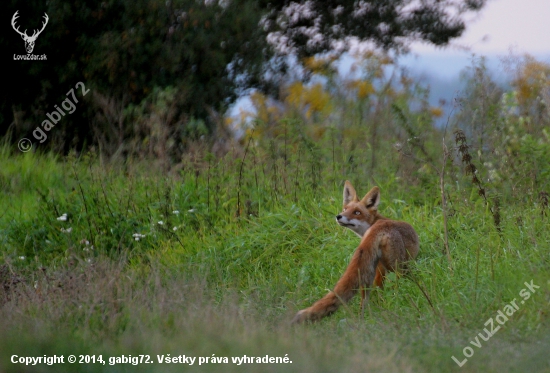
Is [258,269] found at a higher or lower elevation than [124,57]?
lower

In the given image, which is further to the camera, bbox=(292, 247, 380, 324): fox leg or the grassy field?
bbox=(292, 247, 380, 324): fox leg

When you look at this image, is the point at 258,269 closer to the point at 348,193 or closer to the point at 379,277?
the point at 348,193

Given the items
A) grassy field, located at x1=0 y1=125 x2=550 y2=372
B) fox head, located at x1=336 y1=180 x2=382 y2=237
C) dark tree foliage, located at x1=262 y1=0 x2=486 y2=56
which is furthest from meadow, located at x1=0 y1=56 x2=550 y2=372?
dark tree foliage, located at x1=262 y1=0 x2=486 y2=56

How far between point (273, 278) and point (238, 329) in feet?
8.17

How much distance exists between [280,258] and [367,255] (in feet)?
5.43

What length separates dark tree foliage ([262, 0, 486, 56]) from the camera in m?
19.4

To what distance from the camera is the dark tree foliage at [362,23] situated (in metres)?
19.4

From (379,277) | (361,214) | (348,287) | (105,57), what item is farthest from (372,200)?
(105,57)

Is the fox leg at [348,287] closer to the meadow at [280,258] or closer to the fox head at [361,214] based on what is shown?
the meadow at [280,258]

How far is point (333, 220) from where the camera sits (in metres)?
7.73

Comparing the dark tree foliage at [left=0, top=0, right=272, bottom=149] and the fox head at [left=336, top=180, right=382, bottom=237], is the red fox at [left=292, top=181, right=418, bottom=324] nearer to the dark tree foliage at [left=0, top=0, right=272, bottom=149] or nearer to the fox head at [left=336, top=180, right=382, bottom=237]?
the fox head at [left=336, top=180, right=382, bottom=237]

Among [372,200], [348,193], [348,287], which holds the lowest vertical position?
[348,287]

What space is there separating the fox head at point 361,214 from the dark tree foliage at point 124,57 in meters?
7.88

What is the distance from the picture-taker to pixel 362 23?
1966cm
